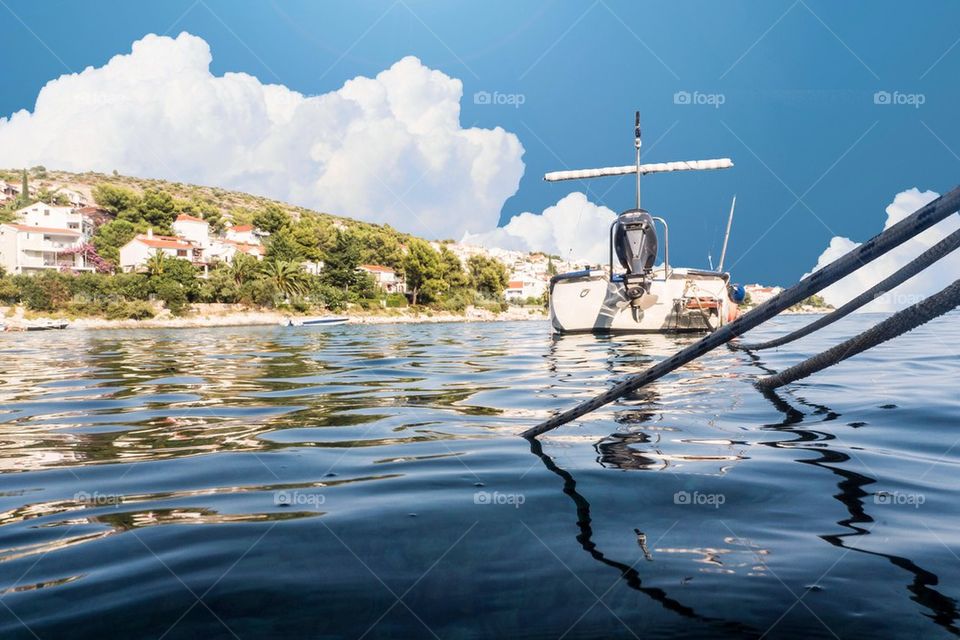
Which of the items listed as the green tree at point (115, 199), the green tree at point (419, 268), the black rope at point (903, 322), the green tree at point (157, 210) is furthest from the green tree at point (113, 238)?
the black rope at point (903, 322)

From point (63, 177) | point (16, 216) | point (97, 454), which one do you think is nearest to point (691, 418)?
point (97, 454)

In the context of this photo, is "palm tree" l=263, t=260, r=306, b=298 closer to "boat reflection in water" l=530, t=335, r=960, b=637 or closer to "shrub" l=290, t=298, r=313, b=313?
"shrub" l=290, t=298, r=313, b=313

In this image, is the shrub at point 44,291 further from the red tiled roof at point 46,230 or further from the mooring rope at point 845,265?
the mooring rope at point 845,265

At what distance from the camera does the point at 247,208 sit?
505 feet

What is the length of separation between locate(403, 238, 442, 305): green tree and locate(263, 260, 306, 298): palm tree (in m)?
16.0

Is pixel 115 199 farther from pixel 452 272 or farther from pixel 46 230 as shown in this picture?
pixel 452 272

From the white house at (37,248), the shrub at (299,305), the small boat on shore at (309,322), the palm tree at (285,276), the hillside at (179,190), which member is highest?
the hillside at (179,190)

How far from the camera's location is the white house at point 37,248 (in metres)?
78.2

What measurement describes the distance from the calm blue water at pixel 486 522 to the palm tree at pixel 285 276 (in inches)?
2968

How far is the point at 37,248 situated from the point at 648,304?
284ft

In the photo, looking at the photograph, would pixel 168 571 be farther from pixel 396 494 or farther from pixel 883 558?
pixel 883 558

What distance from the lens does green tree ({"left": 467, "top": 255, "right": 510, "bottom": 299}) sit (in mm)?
107250

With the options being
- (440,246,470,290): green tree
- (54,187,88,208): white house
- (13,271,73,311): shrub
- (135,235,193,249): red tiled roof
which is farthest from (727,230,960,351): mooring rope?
(54,187,88,208): white house

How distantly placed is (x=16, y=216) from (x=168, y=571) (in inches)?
4388
